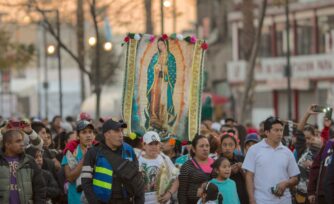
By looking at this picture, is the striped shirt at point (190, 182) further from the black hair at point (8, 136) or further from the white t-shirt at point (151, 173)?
the black hair at point (8, 136)

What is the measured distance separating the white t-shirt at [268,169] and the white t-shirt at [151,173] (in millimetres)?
1058

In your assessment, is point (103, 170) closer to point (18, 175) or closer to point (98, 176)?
point (98, 176)

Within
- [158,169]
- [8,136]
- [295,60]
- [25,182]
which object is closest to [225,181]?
[158,169]

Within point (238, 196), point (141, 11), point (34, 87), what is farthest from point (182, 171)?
point (34, 87)

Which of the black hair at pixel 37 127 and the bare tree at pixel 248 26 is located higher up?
the bare tree at pixel 248 26

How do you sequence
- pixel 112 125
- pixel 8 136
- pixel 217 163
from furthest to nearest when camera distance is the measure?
1. pixel 217 163
2. pixel 112 125
3. pixel 8 136

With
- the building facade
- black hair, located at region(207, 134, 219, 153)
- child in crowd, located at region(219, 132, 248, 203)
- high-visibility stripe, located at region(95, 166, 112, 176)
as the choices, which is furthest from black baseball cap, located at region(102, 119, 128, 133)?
the building facade

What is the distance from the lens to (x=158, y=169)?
1469 cm

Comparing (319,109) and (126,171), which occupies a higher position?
(319,109)

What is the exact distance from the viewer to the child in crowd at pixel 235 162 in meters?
14.7

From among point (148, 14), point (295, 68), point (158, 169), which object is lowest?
point (158, 169)

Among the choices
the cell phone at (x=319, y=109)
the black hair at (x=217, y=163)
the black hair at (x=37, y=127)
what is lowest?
the black hair at (x=217, y=163)

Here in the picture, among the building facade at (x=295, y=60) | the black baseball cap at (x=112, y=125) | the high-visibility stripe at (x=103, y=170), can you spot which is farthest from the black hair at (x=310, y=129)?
the building facade at (x=295, y=60)

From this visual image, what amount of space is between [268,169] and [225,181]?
25.1 inches
